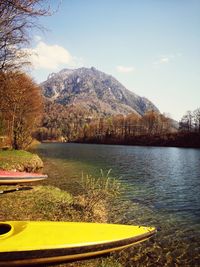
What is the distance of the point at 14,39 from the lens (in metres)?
14.2

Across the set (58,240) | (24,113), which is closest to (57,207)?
(58,240)

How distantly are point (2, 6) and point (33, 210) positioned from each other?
936 cm

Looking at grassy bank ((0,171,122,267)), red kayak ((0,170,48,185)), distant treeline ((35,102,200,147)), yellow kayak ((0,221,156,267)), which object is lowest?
grassy bank ((0,171,122,267))

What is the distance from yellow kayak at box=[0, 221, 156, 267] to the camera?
6.74 meters

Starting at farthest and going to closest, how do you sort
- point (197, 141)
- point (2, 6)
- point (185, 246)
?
point (197, 141) < point (2, 6) < point (185, 246)

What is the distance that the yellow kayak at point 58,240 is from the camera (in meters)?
6.74

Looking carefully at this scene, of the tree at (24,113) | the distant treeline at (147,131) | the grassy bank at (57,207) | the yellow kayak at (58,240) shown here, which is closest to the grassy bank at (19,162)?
the tree at (24,113)

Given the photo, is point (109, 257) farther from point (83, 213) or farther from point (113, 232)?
point (83, 213)

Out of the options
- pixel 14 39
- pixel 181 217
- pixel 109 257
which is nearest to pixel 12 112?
pixel 14 39

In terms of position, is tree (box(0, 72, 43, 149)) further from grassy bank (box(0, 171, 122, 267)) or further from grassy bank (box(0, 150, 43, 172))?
grassy bank (box(0, 171, 122, 267))

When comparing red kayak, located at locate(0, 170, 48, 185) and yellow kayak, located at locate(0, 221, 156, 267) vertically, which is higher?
red kayak, located at locate(0, 170, 48, 185)

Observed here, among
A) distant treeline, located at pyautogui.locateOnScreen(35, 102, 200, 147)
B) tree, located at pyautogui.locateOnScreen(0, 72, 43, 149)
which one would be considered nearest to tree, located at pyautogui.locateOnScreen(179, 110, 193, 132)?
distant treeline, located at pyautogui.locateOnScreen(35, 102, 200, 147)

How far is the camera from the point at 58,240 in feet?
24.2

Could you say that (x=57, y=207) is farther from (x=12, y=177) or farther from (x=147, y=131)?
(x=147, y=131)
